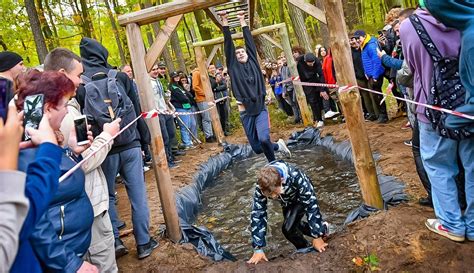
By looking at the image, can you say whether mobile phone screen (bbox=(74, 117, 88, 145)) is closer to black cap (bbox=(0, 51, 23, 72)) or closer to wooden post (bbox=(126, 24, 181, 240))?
wooden post (bbox=(126, 24, 181, 240))

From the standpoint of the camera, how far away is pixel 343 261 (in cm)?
315


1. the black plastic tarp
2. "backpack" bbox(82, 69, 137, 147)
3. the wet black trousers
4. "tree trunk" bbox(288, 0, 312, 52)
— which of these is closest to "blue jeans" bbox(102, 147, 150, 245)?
"backpack" bbox(82, 69, 137, 147)

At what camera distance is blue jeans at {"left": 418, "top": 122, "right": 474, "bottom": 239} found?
2809 millimetres

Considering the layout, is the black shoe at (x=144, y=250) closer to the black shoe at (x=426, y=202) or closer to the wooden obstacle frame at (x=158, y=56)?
the wooden obstacle frame at (x=158, y=56)

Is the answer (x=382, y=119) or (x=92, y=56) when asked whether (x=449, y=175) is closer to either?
(x=92, y=56)

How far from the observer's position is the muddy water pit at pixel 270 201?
433 centimetres

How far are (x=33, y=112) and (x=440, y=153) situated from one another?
2.63 m

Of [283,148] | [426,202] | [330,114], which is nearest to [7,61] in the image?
[426,202]

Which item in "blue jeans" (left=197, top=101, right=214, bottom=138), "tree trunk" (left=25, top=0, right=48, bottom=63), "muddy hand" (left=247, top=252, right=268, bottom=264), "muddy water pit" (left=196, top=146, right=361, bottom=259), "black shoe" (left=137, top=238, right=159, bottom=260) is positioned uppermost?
"tree trunk" (left=25, top=0, right=48, bottom=63)

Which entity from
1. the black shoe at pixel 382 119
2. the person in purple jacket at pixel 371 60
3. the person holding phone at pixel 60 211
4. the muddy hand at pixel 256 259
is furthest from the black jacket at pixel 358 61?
the person holding phone at pixel 60 211

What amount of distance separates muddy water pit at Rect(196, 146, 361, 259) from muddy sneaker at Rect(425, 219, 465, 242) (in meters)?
1.22

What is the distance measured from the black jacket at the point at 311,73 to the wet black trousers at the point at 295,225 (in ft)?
19.1

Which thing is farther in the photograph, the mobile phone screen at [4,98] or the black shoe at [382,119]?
the black shoe at [382,119]

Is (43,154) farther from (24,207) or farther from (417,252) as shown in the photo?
(417,252)
